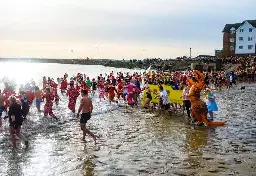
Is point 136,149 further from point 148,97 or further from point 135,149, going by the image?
point 148,97

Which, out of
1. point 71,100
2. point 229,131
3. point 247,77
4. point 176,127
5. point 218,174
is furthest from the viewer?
point 247,77

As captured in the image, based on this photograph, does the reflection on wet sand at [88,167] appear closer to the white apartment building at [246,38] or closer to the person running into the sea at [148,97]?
the person running into the sea at [148,97]

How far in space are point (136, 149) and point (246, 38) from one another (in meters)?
83.9

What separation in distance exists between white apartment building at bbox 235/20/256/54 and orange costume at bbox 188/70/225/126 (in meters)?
78.2

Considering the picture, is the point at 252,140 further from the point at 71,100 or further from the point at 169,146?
the point at 71,100

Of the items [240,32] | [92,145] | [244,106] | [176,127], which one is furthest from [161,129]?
[240,32]

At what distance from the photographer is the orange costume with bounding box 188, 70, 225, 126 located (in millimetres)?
14719

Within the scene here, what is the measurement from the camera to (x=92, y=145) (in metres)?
12.4

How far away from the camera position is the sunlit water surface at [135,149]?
954 cm

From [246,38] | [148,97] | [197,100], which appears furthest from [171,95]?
[246,38]

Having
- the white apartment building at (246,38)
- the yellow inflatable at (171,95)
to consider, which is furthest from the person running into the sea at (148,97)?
the white apartment building at (246,38)

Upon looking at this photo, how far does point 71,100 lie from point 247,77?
1383 inches

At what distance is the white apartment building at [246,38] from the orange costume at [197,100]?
78229mm

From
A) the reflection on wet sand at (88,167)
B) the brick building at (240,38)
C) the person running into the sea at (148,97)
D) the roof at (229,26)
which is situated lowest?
the reflection on wet sand at (88,167)
